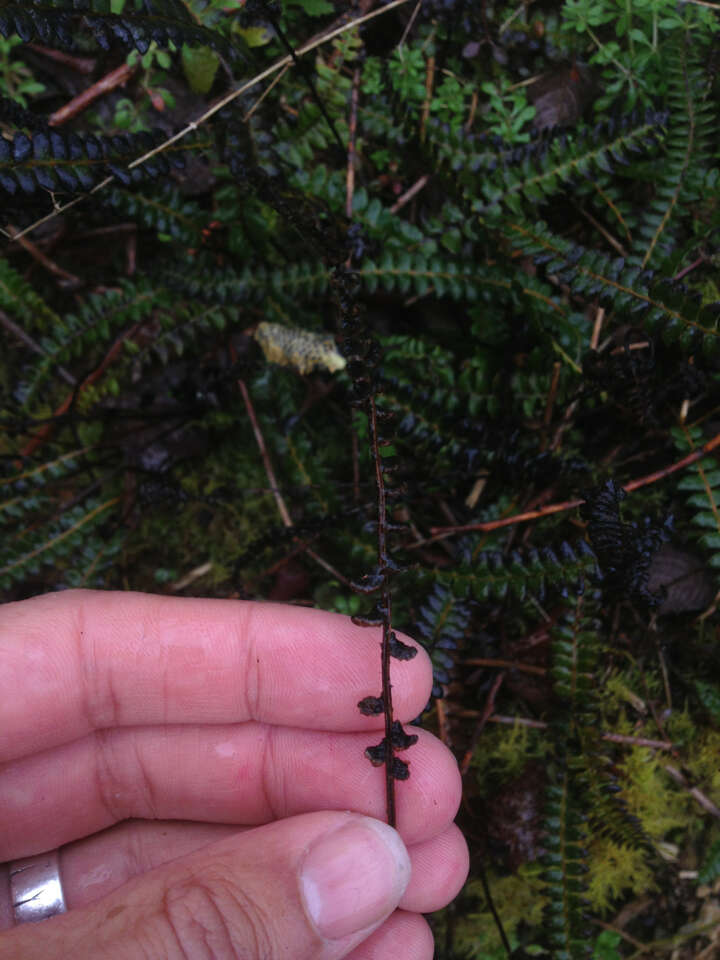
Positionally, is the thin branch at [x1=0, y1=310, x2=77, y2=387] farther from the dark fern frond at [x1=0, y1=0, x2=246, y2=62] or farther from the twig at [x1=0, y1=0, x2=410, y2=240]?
the dark fern frond at [x1=0, y1=0, x2=246, y2=62]

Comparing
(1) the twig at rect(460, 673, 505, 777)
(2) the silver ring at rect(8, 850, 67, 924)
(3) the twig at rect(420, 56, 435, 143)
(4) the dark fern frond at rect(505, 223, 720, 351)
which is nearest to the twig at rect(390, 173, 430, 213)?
(3) the twig at rect(420, 56, 435, 143)

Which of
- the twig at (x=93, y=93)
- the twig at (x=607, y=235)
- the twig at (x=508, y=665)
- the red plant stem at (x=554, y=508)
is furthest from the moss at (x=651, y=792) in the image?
the twig at (x=93, y=93)

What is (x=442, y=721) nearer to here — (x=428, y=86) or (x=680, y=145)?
(x=680, y=145)

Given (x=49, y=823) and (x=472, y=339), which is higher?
(x=472, y=339)

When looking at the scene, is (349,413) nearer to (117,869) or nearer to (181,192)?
(181,192)

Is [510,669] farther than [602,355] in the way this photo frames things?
Yes

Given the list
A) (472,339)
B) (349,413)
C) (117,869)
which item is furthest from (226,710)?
(472,339)
